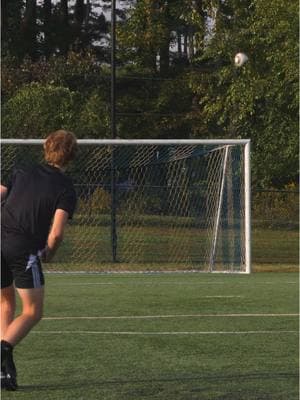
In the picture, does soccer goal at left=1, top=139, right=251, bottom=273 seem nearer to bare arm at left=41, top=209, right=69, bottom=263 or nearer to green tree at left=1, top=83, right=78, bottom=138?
green tree at left=1, top=83, right=78, bottom=138

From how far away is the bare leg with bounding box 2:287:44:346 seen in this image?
7688 millimetres

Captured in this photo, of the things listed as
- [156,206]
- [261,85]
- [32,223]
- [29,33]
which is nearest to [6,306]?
[32,223]

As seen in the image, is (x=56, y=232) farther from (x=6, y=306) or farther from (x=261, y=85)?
(x=261, y=85)

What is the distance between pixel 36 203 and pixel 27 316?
0.77 metres

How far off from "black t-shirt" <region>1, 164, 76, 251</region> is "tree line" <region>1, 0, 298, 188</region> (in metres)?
22.8

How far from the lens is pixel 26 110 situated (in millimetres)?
32844

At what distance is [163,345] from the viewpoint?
33.6 feet

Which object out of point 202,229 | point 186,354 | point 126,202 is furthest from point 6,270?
point 126,202

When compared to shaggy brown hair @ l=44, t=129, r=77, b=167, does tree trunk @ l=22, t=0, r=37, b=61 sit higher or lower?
higher

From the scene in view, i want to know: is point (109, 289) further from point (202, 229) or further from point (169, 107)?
point (169, 107)

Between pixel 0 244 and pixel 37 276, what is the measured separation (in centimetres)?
33

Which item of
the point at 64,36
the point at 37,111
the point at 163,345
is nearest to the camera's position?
the point at 163,345

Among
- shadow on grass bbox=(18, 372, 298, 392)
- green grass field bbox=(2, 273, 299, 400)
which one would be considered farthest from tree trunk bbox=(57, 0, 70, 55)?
shadow on grass bbox=(18, 372, 298, 392)

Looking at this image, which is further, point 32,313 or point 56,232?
point 32,313
